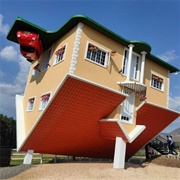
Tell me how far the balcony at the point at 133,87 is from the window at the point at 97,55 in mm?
1870

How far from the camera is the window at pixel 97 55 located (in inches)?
532

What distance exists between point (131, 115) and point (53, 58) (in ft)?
21.6

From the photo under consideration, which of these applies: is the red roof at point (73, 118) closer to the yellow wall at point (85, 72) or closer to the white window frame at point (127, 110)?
the yellow wall at point (85, 72)

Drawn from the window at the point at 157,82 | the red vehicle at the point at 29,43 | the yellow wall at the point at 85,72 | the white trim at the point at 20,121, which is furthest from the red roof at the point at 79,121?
the red vehicle at the point at 29,43

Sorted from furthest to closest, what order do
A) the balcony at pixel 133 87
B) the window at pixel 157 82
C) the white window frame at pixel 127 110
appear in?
the window at pixel 157 82, the white window frame at pixel 127 110, the balcony at pixel 133 87

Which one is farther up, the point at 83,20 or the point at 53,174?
the point at 83,20

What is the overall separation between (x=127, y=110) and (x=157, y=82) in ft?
14.4

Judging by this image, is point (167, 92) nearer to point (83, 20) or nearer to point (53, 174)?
point (83, 20)

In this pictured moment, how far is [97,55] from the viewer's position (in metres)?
13.9

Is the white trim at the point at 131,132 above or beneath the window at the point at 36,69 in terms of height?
beneath

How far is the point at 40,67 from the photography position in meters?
16.7

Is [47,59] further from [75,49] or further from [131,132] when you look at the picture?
[131,132]

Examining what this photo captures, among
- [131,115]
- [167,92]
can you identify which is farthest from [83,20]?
[167,92]

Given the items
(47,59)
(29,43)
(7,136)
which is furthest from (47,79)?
(7,136)
